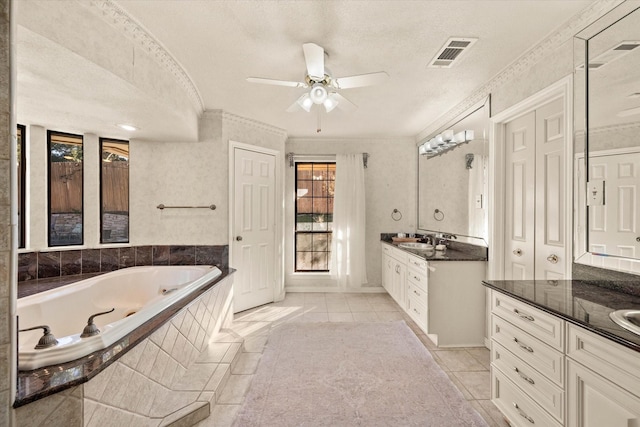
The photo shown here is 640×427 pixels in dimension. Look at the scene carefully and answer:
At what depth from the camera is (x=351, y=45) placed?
6.92ft

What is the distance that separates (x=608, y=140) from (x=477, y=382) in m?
1.83

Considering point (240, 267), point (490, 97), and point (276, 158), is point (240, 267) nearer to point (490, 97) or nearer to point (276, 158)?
point (276, 158)

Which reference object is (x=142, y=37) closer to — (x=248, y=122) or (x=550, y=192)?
(x=248, y=122)

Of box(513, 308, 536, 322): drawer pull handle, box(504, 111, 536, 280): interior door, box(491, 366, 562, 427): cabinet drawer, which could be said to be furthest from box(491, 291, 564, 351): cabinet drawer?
box(504, 111, 536, 280): interior door

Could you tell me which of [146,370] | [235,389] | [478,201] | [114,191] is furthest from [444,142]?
[114,191]

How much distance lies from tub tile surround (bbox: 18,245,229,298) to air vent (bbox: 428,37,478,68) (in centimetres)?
290

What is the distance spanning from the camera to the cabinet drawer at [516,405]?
141cm

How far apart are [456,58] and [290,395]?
277cm

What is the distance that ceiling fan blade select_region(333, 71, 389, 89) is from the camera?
1999mm

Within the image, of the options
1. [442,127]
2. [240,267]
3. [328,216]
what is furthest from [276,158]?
[442,127]

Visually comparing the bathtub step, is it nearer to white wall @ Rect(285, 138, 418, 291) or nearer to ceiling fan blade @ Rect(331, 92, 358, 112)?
white wall @ Rect(285, 138, 418, 291)

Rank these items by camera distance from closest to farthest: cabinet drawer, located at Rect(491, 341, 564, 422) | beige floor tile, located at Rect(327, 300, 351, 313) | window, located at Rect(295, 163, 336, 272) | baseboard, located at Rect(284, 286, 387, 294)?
cabinet drawer, located at Rect(491, 341, 564, 422)
beige floor tile, located at Rect(327, 300, 351, 313)
baseboard, located at Rect(284, 286, 387, 294)
window, located at Rect(295, 163, 336, 272)

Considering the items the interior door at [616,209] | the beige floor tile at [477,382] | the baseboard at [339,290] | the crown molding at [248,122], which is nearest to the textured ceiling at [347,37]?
the crown molding at [248,122]

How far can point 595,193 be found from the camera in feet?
5.65
